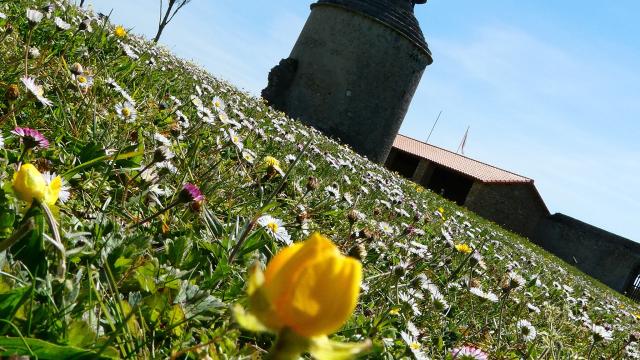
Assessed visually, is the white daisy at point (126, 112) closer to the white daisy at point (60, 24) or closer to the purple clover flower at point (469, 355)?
the white daisy at point (60, 24)

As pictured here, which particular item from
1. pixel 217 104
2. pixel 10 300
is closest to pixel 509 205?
pixel 217 104

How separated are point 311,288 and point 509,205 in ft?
98.9

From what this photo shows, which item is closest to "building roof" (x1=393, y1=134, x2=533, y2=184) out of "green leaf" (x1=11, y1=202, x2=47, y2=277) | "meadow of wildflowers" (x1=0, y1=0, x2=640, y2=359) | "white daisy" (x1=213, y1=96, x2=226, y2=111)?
"white daisy" (x1=213, y1=96, x2=226, y2=111)

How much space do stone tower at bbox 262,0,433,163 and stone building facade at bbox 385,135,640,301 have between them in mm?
11225

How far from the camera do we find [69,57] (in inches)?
117

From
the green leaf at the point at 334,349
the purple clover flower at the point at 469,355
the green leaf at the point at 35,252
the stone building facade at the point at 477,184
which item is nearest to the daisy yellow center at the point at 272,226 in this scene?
the purple clover flower at the point at 469,355

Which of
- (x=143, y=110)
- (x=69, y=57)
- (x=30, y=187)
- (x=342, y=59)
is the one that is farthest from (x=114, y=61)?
(x=342, y=59)

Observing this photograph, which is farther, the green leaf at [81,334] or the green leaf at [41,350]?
the green leaf at [81,334]

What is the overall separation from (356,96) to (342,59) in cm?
124

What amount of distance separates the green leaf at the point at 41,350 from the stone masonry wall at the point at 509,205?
27.3m

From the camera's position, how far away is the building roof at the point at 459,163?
27812 millimetres

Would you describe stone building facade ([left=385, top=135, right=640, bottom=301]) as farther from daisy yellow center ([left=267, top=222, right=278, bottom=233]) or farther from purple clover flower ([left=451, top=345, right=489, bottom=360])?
daisy yellow center ([left=267, top=222, right=278, bottom=233])

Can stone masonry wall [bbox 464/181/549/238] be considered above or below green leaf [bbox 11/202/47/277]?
above

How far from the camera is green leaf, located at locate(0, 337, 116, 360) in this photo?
2.21ft
